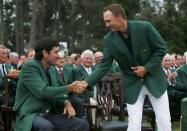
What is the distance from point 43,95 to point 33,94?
0.55ft

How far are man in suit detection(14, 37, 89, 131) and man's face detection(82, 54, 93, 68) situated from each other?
436 centimetres

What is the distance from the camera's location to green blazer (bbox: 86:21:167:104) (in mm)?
5984

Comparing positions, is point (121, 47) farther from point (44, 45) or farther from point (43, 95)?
point (43, 95)

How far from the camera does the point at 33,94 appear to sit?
→ 19.7ft

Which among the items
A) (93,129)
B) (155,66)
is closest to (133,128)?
(155,66)

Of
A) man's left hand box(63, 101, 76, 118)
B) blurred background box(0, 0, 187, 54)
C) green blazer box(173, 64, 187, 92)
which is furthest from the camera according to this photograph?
blurred background box(0, 0, 187, 54)

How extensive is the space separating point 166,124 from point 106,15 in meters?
1.44

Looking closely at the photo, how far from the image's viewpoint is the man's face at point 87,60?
10750 mm

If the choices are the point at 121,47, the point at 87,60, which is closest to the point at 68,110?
the point at 121,47

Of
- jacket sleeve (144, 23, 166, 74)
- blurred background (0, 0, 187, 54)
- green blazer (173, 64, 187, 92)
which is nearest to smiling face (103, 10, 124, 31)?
jacket sleeve (144, 23, 166, 74)

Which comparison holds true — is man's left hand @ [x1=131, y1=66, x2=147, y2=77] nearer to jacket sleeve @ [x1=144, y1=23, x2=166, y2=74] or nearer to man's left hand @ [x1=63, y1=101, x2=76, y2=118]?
jacket sleeve @ [x1=144, y1=23, x2=166, y2=74]

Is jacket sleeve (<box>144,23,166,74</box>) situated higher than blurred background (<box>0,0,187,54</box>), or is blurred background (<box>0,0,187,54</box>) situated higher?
blurred background (<box>0,0,187,54</box>)

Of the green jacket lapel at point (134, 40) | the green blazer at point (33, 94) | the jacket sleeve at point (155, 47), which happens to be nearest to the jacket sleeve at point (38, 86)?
the green blazer at point (33, 94)

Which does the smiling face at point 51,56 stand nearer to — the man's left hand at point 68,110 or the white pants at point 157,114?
the man's left hand at point 68,110
